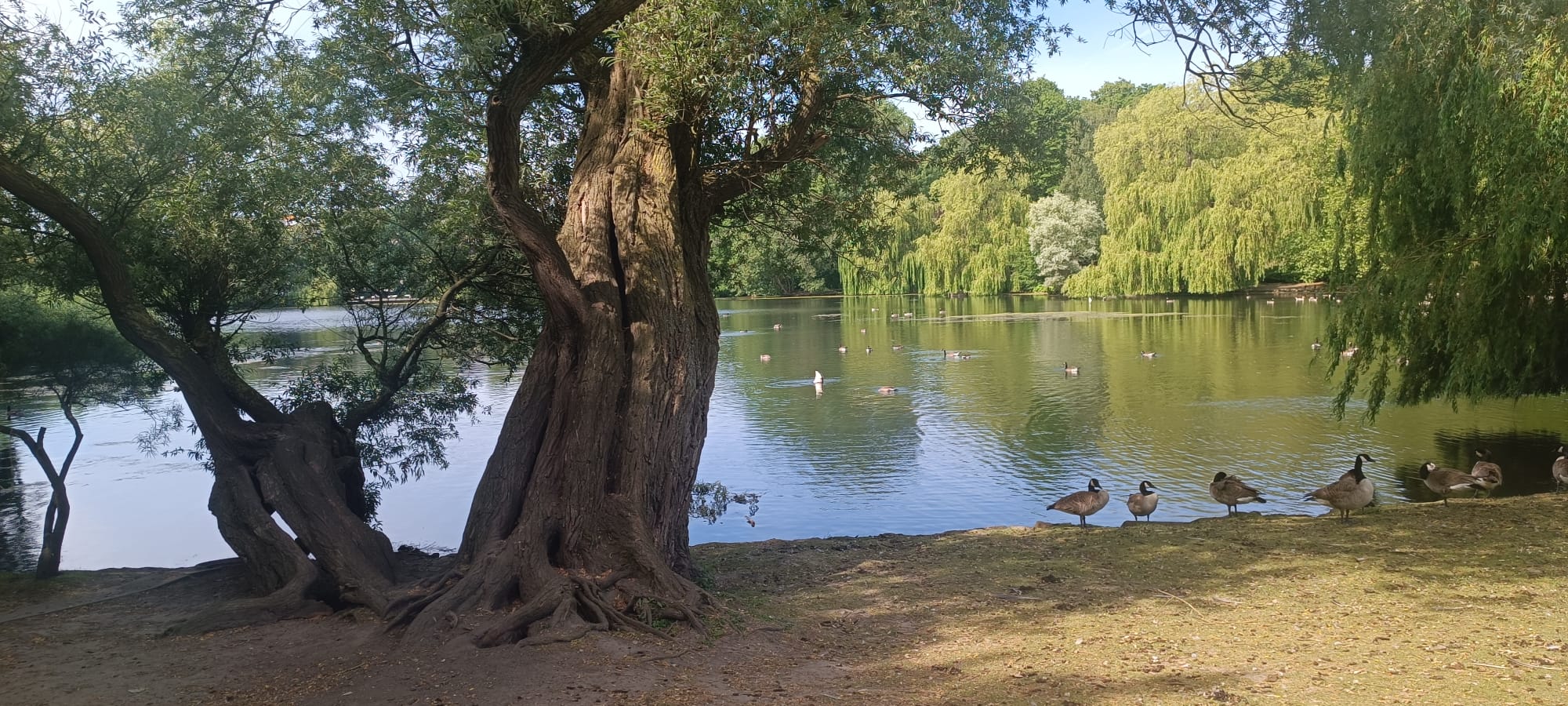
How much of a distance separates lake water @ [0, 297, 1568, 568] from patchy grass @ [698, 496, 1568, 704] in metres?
4.03

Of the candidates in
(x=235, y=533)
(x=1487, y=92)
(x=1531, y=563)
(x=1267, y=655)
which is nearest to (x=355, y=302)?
(x=235, y=533)

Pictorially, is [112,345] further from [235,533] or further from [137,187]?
[235,533]

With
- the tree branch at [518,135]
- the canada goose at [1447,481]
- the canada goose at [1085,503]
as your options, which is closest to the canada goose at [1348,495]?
the canada goose at [1447,481]

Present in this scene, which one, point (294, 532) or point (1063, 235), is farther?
point (1063, 235)

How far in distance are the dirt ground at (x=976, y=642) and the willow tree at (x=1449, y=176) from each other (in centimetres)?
378

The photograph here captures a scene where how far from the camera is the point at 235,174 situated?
8.98 metres

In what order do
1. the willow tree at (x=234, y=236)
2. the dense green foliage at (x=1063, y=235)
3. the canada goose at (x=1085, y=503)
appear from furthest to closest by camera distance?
1. the dense green foliage at (x=1063, y=235)
2. the canada goose at (x=1085, y=503)
3. the willow tree at (x=234, y=236)

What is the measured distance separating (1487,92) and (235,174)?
11.8m

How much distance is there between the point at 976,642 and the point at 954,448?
39.2 ft

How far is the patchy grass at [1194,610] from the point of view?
4.58 metres

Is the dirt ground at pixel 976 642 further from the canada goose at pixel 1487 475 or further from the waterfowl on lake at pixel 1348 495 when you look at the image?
the canada goose at pixel 1487 475

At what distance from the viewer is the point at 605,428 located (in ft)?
21.2

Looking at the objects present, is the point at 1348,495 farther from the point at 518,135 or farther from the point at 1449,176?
the point at 518,135

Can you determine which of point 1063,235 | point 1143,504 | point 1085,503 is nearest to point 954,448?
point 1085,503
